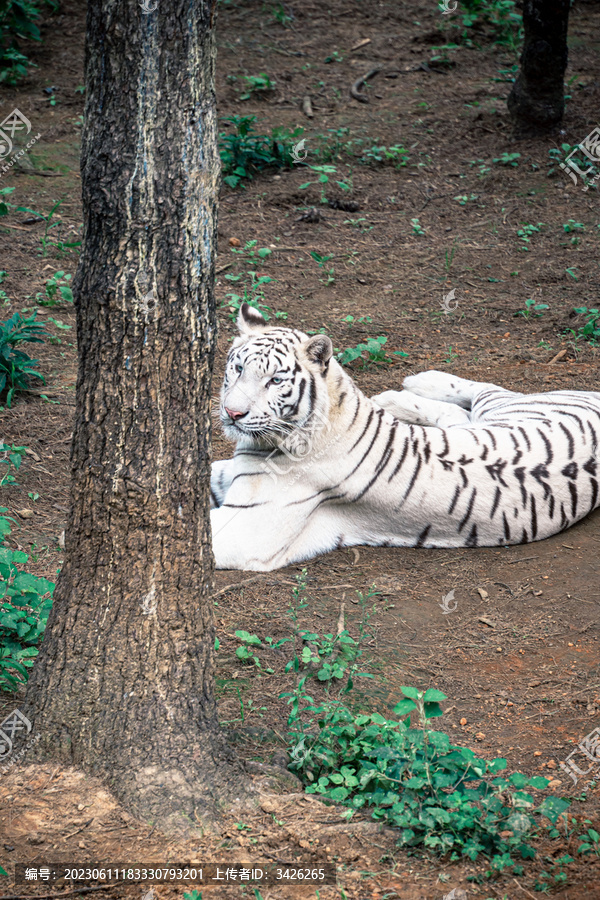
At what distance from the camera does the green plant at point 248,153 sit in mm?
8391

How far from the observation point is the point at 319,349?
413 cm

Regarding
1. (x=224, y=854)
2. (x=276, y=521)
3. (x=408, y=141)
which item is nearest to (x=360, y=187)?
(x=408, y=141)

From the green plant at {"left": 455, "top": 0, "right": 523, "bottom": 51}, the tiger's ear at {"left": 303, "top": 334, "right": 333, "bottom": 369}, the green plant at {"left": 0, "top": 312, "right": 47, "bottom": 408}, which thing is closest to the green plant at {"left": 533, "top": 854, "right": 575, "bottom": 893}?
the tiger's ear at {"left": 303, "top": 334, "right": 333, "bottom": 369}

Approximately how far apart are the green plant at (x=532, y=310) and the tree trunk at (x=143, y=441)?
4.72m

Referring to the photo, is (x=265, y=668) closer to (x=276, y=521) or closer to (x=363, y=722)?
(x=363, y=722)

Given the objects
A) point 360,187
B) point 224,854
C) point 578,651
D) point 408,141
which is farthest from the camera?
point 408,141

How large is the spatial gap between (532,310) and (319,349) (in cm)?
306

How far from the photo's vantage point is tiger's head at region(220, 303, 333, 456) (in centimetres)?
405

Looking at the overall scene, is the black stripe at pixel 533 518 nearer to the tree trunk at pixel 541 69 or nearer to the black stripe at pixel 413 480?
the black stripe at pixel 413 480

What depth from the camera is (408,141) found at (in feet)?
30.7

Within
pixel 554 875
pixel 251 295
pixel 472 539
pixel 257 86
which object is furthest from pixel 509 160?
pixel 554 875

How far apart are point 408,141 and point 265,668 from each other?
7570mm

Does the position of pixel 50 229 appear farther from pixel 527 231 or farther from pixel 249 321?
pixel 527 231

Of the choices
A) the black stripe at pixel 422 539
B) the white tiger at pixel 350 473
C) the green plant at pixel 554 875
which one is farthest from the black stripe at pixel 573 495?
the green plant at pixel 554 875
